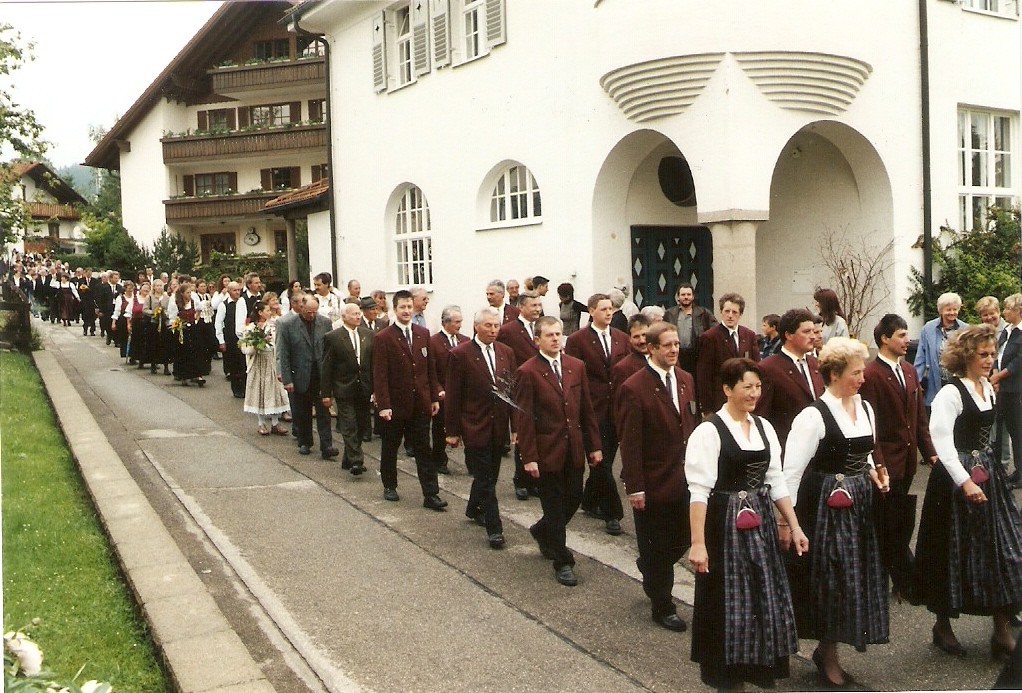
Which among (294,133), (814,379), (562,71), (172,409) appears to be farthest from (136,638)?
(294,133)

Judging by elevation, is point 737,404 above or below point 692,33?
below

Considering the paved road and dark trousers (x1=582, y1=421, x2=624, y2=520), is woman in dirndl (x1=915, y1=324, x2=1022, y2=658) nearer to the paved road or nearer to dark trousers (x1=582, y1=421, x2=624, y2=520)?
the paved road

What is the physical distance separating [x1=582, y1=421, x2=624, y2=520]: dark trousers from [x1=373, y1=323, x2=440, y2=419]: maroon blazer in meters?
1.51

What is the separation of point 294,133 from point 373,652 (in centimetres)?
2944

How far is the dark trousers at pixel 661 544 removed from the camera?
216 inches

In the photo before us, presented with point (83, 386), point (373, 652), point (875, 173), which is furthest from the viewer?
point (83, 386)

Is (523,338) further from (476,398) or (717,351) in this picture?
(717,351)

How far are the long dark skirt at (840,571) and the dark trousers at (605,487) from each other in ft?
8.13

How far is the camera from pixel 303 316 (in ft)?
34.7

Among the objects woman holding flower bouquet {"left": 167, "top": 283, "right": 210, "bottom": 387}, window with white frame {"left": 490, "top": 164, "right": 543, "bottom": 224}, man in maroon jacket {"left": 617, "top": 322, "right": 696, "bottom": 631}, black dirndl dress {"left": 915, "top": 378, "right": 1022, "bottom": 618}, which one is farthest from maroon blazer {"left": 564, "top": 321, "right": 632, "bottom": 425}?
woman holding flower bouquet {"left": 167, "top": 283, "right": 210, "bottom": 387}

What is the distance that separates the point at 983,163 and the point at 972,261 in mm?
1509

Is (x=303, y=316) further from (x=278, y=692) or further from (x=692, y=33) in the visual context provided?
(x=278, y=692)

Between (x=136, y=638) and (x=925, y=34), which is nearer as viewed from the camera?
(x=136, y=638)

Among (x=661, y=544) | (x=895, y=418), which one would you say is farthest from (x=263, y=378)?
(x=895, y=418)
